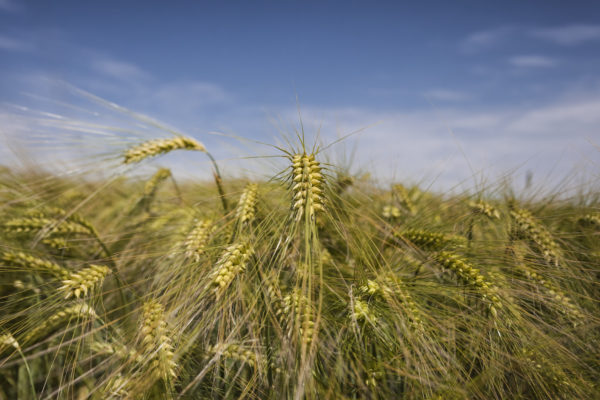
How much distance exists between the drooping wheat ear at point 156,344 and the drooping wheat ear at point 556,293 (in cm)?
123

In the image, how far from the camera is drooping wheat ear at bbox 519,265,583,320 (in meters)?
1.25

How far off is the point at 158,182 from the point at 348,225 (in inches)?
58.6

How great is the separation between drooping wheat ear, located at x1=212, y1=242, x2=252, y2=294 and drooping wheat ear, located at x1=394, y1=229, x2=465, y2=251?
2.11 ft

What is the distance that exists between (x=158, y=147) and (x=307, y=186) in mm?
798

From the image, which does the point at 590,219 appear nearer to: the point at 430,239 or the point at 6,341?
the point at 430,239

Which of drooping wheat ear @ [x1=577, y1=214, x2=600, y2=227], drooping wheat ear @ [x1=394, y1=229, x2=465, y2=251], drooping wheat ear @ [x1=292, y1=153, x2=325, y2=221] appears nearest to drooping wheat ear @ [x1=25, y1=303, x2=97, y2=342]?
drooping wheat ear @ [x1=292, y1=153, x2=325, y2=221]

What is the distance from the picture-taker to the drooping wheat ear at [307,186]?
1.08 meters

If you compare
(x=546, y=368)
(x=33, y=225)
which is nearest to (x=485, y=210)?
(x=546, y=368)

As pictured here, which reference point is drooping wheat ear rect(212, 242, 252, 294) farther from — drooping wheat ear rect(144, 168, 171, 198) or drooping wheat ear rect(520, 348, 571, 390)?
drooping wheat ear rect(144, 168, 171, 198)

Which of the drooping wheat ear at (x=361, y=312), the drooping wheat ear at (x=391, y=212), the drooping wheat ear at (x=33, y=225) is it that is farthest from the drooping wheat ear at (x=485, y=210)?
the drooping wheat ear at (x=33, y=225)

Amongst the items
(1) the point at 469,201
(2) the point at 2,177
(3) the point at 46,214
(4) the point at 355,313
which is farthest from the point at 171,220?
(1) the point at 469,201

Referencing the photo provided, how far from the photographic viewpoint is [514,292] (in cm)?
123

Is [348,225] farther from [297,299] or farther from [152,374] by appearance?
[152,374]

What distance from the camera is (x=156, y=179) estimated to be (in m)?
2.21
